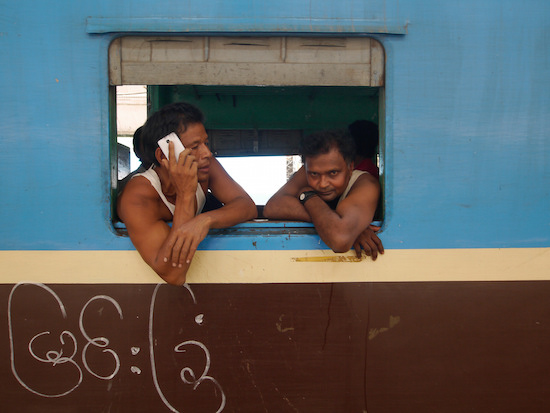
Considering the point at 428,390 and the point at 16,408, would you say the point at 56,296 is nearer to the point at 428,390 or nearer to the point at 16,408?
the point at 16,408

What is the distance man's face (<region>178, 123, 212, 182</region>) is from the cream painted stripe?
40cm

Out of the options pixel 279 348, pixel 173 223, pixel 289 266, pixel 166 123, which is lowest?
pixel 279 348

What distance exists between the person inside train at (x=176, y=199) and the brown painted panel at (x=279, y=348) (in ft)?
0.76

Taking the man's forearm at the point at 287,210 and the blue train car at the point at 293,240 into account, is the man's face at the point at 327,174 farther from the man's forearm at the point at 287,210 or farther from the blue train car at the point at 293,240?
the blue train car at the point at 293,240

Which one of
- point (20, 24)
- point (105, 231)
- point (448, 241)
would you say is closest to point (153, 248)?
point (105, 231)

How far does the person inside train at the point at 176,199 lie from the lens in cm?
185

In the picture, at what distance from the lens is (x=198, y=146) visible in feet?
6.84

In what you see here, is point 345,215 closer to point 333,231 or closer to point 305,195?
point 333,231

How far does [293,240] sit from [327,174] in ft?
1.50

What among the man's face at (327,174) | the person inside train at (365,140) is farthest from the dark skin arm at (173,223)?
the person inside train at (365,140)

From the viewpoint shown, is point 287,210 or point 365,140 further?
point 365,140

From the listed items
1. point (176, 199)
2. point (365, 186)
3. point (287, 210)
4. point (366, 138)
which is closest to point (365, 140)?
point (366, 138)

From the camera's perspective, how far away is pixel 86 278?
1970 millimetres

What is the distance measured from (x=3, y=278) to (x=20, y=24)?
1148 millimetres
